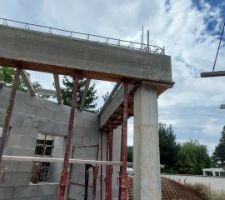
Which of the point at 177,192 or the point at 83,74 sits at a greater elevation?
the point at 83,74

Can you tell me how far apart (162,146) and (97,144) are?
2392 centimetres

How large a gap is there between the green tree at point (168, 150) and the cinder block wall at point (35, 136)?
2401 centimetres

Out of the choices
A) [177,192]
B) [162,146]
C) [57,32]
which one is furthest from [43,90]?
[162,146]

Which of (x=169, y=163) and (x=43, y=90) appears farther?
(x=169, y=163)

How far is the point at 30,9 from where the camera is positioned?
4598mm

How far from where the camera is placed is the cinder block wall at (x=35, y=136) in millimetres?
6195

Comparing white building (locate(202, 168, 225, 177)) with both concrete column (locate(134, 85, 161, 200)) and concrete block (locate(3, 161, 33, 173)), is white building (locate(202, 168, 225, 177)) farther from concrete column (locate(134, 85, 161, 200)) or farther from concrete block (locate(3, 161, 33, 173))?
concrete column (locate(134, 85, 161, 200))

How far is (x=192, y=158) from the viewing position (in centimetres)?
3584

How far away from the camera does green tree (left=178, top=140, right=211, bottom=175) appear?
109ft

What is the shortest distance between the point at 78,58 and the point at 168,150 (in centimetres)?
2880

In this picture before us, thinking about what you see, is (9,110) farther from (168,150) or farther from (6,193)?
(168,150)

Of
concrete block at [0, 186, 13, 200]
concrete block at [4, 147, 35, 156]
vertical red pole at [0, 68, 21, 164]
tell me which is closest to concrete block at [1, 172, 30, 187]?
concrete block at [0, 186, 13, 200]

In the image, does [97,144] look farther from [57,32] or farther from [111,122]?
[57,32]

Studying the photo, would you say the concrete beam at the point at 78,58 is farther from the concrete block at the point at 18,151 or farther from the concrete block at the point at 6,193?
the concrete block at the point at 6,193
